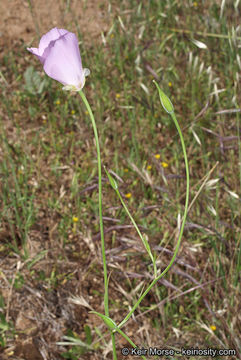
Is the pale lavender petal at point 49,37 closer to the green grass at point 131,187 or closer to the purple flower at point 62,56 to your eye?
the purple flower at point 62,56

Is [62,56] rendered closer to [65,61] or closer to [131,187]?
[65,61]

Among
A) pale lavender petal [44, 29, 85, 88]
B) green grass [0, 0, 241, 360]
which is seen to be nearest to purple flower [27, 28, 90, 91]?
pale lavender petal [44, 29, 85, 88]

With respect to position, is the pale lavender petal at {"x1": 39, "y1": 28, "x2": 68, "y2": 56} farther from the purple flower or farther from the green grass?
the green grass

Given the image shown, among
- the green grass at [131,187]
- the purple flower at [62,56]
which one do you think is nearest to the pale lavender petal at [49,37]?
the purple flower at [62,56]

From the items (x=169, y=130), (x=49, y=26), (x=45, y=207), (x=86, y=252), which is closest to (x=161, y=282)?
(x=86, y=252)

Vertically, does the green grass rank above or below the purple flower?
below

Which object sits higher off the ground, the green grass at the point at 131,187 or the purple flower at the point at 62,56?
the purple flower at the point at 62,56

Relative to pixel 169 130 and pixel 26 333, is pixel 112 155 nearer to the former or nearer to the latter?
pixel 169 130

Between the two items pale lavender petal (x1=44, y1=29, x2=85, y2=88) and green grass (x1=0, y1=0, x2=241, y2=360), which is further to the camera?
green grass (x1=0, y1=0, x2=241, y2=360)
